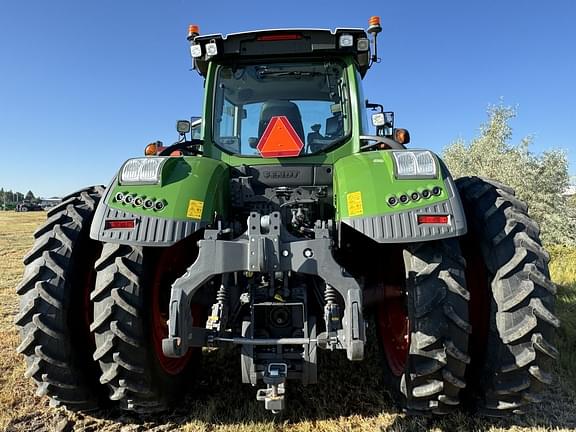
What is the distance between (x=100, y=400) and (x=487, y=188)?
113 inches

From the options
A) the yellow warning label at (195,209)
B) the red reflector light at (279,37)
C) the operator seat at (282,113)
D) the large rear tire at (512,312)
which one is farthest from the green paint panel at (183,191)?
the large rear tire at (512,312)

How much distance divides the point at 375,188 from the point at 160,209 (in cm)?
123

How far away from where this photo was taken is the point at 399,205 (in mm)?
2395

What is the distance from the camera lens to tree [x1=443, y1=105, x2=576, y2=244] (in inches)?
584

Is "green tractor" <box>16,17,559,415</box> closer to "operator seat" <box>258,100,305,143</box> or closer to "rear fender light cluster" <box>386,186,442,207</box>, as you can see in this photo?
"rear fender light cluster" <box>386,186,442,207</box>

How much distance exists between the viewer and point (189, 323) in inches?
86.4

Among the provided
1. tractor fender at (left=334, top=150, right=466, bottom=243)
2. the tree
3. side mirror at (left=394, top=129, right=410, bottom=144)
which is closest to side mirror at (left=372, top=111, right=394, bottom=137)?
side mirror at (left=394, top=129, right=410, bottom=144)

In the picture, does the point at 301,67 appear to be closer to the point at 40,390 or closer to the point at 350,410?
the point at 350,410

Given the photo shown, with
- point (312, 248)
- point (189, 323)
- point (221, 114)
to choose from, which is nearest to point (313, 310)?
point (312, 248)

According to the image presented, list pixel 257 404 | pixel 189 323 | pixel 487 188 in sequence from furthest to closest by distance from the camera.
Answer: pixel 257 404, pixel 487 188, pixel 189 323

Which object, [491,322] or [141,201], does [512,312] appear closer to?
[491,322]

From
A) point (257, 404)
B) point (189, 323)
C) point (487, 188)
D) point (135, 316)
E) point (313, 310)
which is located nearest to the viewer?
point (189, 323)

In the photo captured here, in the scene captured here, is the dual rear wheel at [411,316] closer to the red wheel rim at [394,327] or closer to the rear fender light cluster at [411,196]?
the red wheel rim at [394,327]

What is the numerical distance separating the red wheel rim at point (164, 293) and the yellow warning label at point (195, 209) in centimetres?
42
